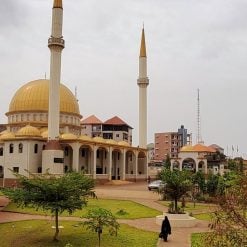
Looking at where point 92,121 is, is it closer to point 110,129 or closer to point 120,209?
point 110,129

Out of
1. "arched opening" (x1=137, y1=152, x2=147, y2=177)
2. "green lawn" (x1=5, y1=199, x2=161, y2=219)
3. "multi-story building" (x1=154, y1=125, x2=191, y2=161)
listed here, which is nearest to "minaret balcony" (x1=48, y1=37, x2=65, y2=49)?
"green lawn" (x1=5, y1=199, x2=161, y2=219)

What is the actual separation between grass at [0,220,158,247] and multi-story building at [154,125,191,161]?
→ 94.2m

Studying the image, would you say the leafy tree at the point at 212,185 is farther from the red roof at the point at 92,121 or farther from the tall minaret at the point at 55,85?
the red roof at the point at 92,121

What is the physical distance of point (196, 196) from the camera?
3612 centimetres

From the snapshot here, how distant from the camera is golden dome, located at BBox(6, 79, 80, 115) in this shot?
60.2 meters

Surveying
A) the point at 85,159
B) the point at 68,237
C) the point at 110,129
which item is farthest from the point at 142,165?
the point at 68,237

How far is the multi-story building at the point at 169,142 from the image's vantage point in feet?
380

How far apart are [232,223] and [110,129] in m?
93.4

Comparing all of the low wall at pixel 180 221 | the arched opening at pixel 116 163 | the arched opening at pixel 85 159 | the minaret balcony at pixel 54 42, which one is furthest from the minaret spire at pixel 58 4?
the low wall at pixel 180 221

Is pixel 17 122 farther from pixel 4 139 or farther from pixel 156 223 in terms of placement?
pixel 156 223

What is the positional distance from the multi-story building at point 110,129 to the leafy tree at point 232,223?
299 ft

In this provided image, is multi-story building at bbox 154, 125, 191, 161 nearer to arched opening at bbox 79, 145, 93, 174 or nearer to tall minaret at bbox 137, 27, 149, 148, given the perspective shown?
tall minaret at bbox 137, 27, 149, 148

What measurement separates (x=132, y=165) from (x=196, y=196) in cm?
3240

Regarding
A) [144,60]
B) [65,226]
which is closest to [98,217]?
[65,226]
